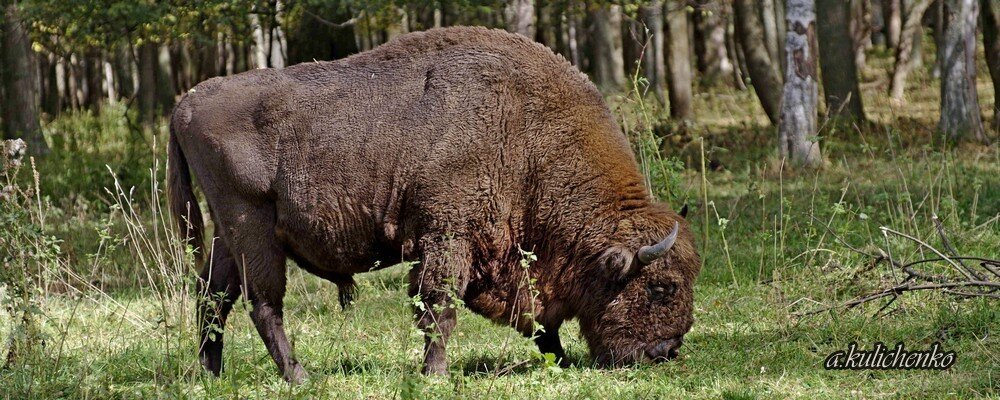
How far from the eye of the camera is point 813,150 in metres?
14.3

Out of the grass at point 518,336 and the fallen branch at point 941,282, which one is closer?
the grass at point 518,336

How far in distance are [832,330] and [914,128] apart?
11364 mm

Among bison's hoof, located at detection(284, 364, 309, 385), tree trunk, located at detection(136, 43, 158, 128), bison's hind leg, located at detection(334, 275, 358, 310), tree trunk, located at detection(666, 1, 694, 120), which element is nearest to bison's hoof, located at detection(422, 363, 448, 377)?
bison's hoof, located at detection(284, 364, 309, 385)

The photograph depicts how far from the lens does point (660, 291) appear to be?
657 cm

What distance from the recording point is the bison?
21.5ft

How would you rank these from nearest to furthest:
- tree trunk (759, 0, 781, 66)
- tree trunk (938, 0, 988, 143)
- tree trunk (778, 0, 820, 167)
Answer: tree trunk (778, 0, 820, 167) < tree trunk (938, 0, 988, 143) < tree trunk (759, 0, 781, 66)

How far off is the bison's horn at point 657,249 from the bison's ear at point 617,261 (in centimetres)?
10

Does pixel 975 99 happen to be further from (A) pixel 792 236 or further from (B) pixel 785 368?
(B) pixel 785 368

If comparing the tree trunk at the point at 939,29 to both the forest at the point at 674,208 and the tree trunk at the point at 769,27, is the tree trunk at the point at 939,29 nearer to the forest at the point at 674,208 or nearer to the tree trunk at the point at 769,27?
the forest at the point at 674,208

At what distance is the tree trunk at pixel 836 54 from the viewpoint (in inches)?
672

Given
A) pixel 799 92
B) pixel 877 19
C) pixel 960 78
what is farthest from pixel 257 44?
pixel 877 19

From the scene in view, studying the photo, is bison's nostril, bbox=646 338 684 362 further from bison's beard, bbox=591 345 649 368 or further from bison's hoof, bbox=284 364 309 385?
bison's hoof, bbox=284 364 309 385

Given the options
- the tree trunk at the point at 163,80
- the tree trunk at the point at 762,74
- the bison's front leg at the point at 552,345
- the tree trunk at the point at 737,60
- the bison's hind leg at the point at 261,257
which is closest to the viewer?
the bison's hind leg at the point at 261,257

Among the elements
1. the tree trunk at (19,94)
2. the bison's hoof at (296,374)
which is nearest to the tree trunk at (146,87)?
the tree trunk at (19,94)
